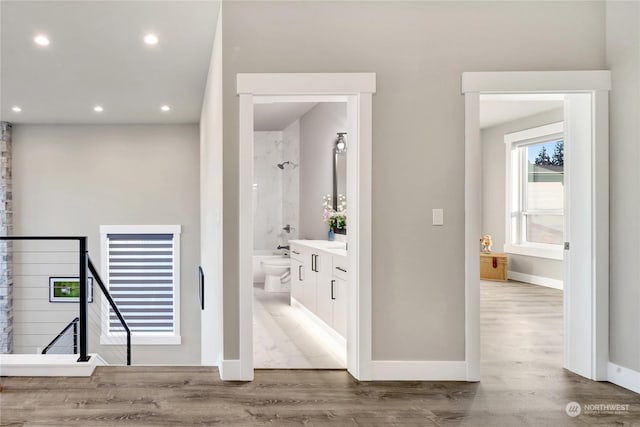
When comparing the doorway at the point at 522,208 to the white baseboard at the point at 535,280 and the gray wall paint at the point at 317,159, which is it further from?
the gray wall paint at the point at 317,159

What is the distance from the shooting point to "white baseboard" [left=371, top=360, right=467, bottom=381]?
121 inches

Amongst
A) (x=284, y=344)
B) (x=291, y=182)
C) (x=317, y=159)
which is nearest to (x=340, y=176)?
(x=317, y=159)

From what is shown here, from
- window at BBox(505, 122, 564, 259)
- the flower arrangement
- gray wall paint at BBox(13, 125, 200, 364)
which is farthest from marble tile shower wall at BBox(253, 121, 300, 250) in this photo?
window at BBox(505, 122, 564, 259)

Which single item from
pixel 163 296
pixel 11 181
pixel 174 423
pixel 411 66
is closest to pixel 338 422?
pixel 174 423

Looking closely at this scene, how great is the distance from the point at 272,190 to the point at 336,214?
10.1ft

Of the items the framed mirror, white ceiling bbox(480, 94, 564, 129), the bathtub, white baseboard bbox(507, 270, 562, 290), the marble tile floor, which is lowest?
the marble tile floor

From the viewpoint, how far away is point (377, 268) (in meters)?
3.09

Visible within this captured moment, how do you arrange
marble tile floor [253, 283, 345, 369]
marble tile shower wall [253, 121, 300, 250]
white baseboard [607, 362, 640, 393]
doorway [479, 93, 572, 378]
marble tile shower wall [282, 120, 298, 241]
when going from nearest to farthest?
white baseboard [607, 362, 640, 393] < marble tile floor [253, 283, 345, 369] < doorway [479, 93, 572, 378] < marble tile shower wall [282, 120, 298, 241] < marble tile shower wall [253, 121, 300, 250]

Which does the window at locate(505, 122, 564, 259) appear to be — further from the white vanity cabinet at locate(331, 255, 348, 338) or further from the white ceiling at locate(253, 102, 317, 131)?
the white vanity cabinet at locate(331, 255, 348, 338)

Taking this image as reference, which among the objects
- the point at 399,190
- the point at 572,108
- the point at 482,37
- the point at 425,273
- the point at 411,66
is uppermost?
the point at 482,37

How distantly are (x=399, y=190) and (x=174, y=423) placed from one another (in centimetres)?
202

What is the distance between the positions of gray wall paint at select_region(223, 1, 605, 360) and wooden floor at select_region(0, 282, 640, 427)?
1.20 ft

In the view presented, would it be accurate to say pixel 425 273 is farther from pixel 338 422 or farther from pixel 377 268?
pixel 338 422

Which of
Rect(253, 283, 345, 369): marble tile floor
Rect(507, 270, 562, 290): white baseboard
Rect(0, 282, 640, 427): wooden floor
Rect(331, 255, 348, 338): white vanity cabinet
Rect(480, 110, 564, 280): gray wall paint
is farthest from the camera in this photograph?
Rect(480, 110, 564, 280): gray wall paint
